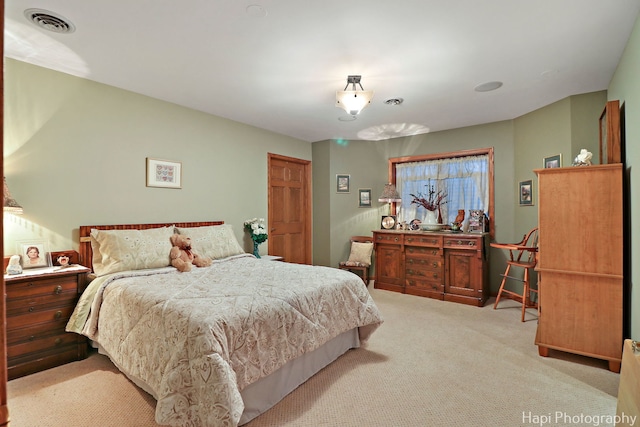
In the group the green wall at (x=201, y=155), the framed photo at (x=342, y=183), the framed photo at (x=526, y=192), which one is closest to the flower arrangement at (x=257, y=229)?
the green wall at (x=201, y=155)

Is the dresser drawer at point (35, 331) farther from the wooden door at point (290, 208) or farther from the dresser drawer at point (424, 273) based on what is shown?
the dresser drawer at point (424, 273)

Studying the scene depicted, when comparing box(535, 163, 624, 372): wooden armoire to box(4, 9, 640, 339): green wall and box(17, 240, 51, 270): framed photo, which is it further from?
box(17, 240, 51, 270): framed photo

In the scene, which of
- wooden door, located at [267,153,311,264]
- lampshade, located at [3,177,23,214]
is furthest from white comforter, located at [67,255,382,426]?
wooden door, located at [267,153,311,264]

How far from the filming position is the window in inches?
192

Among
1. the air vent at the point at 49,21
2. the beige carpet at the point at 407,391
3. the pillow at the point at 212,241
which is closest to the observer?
the beige carpet at the point at 407,391

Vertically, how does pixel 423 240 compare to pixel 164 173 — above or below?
below

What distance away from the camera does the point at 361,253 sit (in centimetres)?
550

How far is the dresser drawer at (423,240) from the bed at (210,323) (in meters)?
2.09

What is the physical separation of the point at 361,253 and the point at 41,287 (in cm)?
412

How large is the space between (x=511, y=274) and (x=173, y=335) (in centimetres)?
440

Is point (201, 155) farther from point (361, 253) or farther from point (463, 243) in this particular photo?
point (463, 243)

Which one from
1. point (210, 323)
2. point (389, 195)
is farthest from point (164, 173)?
point (389, 195)

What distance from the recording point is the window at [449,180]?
488cm

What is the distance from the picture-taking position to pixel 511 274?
453 cm
